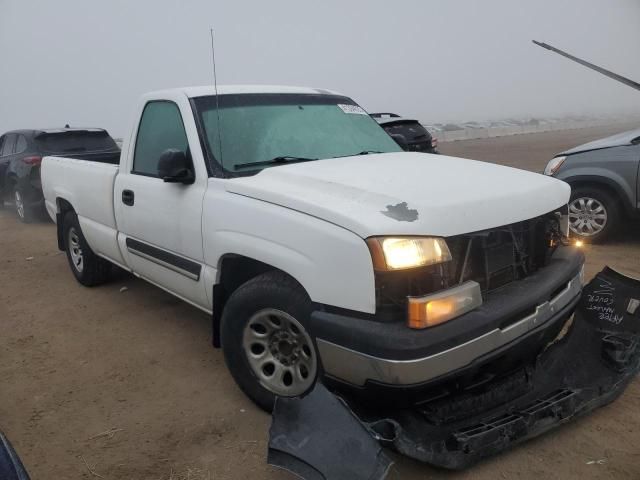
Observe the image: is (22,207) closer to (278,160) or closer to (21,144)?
(21,144)

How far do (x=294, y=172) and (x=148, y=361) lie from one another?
1.83m

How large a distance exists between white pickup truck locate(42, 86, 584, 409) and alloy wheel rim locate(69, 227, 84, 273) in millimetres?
1435

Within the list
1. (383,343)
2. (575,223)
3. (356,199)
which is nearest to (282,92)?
(356,199)

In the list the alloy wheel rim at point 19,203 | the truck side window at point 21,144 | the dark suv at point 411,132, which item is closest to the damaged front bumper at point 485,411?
the dark suv at point 411,132

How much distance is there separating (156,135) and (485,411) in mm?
2766

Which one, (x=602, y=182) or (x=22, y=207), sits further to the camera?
(x=22, y=207)

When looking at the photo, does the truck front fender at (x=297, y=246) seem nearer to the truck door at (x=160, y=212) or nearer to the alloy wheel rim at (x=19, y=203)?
the truck door at (x=160, y=212)

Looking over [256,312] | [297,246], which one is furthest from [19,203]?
[297,246]

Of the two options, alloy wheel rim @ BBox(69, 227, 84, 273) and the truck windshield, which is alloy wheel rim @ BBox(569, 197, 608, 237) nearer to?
the truck windshield

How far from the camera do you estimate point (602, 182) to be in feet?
18.5

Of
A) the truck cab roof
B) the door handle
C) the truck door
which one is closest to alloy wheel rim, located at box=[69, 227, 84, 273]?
the truck door

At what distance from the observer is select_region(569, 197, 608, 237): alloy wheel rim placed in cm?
572

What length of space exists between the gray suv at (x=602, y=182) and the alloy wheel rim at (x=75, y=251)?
17.1ft

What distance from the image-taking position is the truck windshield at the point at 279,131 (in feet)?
10.4
